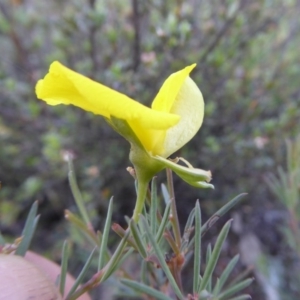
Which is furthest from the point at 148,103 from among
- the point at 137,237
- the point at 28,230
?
the point at 137,237

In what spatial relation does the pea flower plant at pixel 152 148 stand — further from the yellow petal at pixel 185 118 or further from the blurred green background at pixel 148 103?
the blurred green background at pixel 148 103

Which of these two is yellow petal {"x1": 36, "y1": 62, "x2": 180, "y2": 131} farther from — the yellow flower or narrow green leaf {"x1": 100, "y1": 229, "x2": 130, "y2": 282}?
narrow green leaf {"x1": 100, "y1": 229, "x2": 130, "y2": 282}

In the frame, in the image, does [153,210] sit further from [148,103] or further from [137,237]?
[148,103]

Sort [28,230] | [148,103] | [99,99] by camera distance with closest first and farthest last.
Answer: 1. [99,99]
2. [28,230]
3. [148,103]

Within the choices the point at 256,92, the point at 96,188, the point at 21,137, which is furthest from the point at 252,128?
the point at 21,137

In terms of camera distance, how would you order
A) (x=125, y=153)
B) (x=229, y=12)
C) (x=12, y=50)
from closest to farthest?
1. (x=229, y=12)
2. (x=125, y=153)
3. (x=12, y=50)

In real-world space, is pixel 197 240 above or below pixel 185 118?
below

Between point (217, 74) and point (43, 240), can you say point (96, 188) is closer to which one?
point (43, 240)
